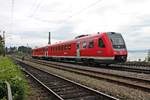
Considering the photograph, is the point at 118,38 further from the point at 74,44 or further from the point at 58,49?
the point at 58,49

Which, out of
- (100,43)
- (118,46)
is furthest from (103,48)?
(118,46)

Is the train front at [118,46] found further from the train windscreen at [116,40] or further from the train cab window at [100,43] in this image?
the train cab window at [100,43]

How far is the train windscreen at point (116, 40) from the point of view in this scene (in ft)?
78.2

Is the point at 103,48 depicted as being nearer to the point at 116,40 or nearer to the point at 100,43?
the point at 100,43

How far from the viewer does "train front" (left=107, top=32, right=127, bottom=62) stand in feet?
76.9

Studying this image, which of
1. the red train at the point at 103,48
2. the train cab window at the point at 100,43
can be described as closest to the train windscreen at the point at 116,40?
the red train at the point at 103,48

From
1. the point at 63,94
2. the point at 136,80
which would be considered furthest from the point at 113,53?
the point at 63,94

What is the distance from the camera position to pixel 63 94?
434 inches

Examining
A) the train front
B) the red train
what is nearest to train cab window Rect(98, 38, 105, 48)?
the red train

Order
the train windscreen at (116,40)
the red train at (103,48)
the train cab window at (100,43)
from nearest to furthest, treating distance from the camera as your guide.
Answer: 1. the red train at (103,48)
2. the train windscreen at (116,40)
3. the train cab window at (100,43)

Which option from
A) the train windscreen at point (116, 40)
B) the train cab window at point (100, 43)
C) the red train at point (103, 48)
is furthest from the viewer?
the train cab window at point (100, 43)

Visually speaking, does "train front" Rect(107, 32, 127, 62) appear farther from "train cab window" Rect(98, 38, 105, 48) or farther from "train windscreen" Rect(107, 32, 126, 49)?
"train cab window" Rect(98, 38, 105, 48)

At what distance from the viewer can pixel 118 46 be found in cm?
2402

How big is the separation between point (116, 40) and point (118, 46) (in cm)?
57
